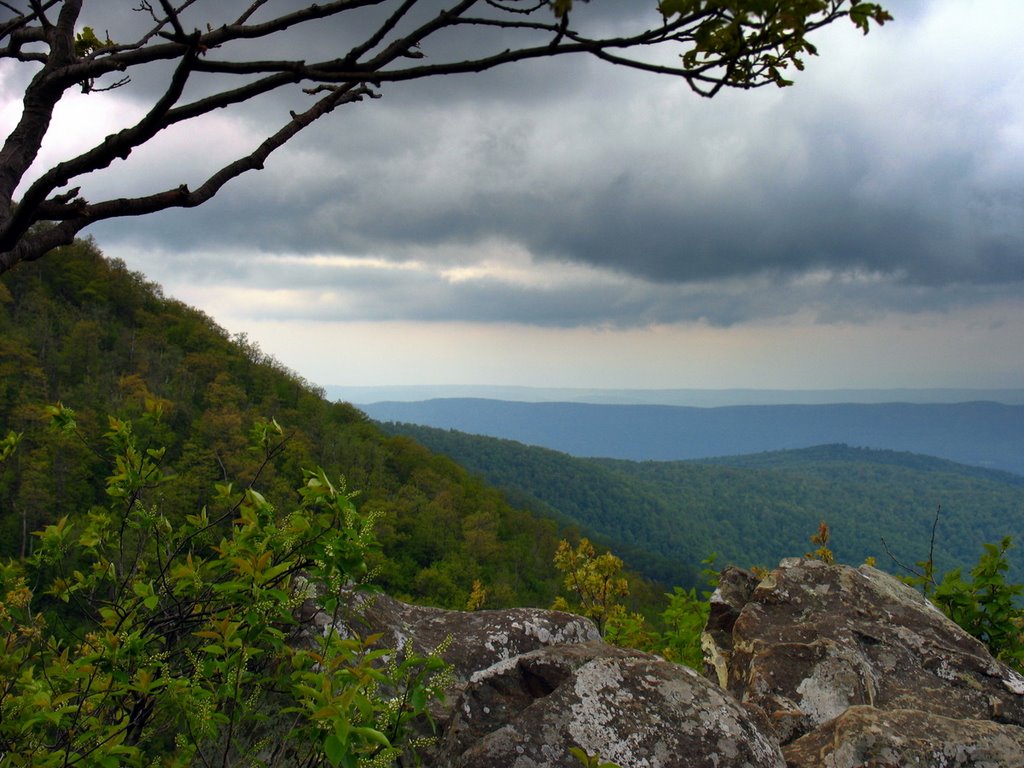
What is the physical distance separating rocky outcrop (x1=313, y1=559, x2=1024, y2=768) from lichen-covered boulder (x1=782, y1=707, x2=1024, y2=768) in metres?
0.01

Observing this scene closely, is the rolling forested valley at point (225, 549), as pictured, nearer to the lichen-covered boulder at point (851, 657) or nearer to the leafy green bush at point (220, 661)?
the leafy green bush at point (220, 661)

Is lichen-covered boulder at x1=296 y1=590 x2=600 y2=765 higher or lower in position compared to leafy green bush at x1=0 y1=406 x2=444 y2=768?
lower

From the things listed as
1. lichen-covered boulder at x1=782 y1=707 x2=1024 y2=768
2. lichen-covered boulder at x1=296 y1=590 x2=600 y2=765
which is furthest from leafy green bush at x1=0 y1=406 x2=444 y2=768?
lichen-covered boulder at x1=782 y1=707 x2=1024 y2=768

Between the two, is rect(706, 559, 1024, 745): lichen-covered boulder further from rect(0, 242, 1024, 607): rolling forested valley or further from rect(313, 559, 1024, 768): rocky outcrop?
rect(0, 242, 1024, 607): rolling forested valley

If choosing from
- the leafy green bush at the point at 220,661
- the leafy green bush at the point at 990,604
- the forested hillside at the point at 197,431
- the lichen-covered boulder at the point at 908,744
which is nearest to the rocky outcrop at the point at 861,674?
the lichen-covered boulder at the point at 908,744

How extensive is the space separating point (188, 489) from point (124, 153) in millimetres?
55368

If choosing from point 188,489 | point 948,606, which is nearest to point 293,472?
point 188,489

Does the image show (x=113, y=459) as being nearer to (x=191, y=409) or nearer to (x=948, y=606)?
(x=948, y=606)

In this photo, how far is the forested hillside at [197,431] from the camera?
184 ft

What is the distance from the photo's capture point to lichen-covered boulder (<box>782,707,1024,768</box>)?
4.09 metres

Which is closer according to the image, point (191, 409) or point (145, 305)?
point (191, 409)

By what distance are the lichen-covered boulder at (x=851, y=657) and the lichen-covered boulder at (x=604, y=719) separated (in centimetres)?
143

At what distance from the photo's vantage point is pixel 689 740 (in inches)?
161

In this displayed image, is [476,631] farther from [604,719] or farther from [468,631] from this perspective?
[604,719]
